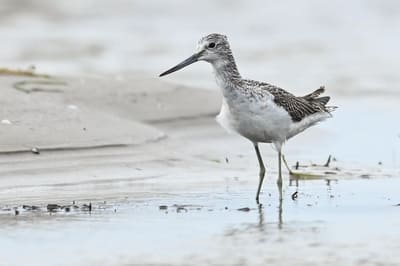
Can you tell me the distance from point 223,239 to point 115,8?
44.7 ft

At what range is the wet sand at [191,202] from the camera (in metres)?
8.30

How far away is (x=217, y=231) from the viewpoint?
8984mm

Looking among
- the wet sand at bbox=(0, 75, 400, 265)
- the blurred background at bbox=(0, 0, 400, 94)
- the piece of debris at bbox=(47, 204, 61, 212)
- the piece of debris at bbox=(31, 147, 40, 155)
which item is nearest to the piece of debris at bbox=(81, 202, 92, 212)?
the wet sand at bbox=(0, 75, 400, 265)

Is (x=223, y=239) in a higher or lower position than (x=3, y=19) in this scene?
lower

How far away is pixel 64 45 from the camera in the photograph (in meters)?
20.0

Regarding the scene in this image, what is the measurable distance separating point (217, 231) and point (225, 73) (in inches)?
88.1

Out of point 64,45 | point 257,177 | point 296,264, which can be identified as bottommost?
point 296,264

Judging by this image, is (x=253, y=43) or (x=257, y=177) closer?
(x=257, y=177)

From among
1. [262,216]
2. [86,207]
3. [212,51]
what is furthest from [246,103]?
[86,207]

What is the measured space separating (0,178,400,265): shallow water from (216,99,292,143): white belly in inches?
22.7

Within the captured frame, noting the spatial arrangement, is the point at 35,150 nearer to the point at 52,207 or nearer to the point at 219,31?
the point at 52,207

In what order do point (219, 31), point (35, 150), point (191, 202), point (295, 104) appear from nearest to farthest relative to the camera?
point (191, 202) < point (295, 104) < point (35, 150) < point (219, 31)

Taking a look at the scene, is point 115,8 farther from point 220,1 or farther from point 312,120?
point 312,120

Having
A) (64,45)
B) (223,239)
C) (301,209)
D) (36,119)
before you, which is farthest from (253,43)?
(223,239)
